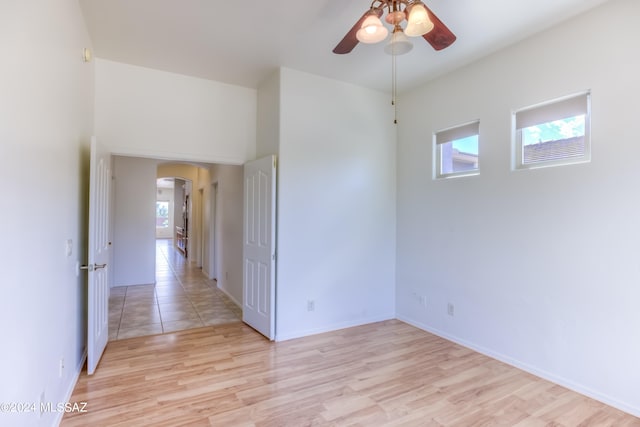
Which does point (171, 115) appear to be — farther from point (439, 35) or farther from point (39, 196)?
point (439, 35)

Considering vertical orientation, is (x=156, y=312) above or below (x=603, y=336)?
below

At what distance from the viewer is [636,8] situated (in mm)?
2385

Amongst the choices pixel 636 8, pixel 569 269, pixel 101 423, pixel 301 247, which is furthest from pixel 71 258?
pixel 636 8

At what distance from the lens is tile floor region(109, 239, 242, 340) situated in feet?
13.4

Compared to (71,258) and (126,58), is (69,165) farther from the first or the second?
(126,58)

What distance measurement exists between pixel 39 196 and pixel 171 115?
2.24m

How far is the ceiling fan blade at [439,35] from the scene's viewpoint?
6.60 ft

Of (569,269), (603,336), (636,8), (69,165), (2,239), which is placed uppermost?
(636,8)

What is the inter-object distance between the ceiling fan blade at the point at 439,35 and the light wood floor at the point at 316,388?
2.59 meters

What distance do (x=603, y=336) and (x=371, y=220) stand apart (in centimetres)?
250

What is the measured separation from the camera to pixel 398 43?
2.21 meters

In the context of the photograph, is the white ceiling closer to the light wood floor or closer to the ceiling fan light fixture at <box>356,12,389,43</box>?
the ceiling fan light fixture at <box>356,12,389,43</box>

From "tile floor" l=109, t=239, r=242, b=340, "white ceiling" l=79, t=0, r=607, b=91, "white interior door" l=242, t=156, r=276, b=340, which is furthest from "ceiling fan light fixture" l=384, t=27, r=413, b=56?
"tile floor" l=109, t=239, r=242, b=340

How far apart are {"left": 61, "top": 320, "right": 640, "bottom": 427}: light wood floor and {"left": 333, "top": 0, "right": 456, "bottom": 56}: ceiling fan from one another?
2556mm
